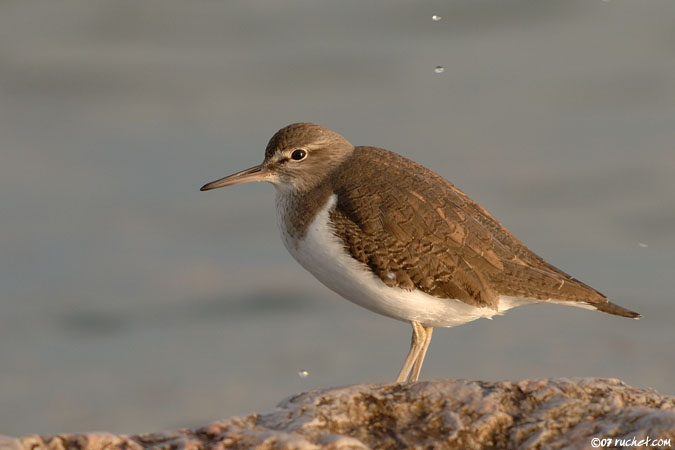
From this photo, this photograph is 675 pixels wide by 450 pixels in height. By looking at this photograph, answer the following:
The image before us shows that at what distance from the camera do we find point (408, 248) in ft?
28.1

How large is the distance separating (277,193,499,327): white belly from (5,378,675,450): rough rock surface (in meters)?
2.04

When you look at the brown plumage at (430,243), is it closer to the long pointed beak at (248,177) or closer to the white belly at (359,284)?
the white belly at (359,284)

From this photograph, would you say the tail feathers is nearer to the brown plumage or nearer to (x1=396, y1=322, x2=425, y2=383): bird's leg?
the brown plumage

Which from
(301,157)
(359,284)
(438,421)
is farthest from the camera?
(301,157)

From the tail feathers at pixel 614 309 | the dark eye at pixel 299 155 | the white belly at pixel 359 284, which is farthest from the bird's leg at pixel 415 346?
the dark eye at pixel 299 155

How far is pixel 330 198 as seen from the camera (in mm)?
8844

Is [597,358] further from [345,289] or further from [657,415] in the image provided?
[657,415]

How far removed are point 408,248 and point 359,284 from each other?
1.65ft

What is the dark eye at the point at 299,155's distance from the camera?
9.34m

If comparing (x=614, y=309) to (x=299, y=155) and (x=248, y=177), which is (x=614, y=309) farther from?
(x=248, y=177)

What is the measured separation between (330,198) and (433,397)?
288cm

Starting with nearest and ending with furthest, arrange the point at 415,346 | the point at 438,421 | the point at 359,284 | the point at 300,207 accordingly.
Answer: the point at 438,421, the point at 359,284, the point at 300,207, the point at 415,346

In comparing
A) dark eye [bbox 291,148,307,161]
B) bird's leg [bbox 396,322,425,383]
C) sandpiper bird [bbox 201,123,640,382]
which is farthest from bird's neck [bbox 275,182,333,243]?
bird's leg [bbox 396,322,425,383]

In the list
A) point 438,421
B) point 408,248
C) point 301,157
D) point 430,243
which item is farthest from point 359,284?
point 438,421
